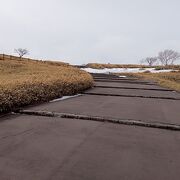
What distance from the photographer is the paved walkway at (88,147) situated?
3.45m

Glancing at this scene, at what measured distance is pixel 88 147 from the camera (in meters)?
4.43

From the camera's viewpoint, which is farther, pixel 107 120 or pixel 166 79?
pixel 166 79

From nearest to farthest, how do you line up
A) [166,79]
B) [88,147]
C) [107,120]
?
1. [88,147]
2. [107,120]
3. [166,79]

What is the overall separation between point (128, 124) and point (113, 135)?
1.10m

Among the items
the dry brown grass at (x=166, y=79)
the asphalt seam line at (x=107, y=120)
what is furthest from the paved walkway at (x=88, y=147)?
the dry brown grass at (x=166, y=79)

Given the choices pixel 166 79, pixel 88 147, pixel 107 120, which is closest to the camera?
pixel 88 147

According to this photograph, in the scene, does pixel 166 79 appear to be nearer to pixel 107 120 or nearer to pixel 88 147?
pixel 107 120

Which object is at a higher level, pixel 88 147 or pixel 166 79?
pixel 166 79

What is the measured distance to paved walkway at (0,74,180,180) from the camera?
345cm

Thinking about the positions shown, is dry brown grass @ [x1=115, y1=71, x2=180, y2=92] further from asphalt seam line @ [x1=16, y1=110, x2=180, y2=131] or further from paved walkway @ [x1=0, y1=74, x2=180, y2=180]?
paved walkway @ [x1=0, y1=74, x2=180, y2=180]

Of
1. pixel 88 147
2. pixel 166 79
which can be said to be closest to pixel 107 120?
pixel 88 147

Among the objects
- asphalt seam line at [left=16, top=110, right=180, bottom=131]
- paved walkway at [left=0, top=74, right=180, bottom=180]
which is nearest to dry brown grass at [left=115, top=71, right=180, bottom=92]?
asphalt seam line at [left=16, top=110, right=180, bottom=131]

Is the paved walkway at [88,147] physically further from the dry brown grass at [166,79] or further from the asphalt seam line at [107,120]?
the dry brown grass at [166,79]

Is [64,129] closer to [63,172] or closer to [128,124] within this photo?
[128,124]
